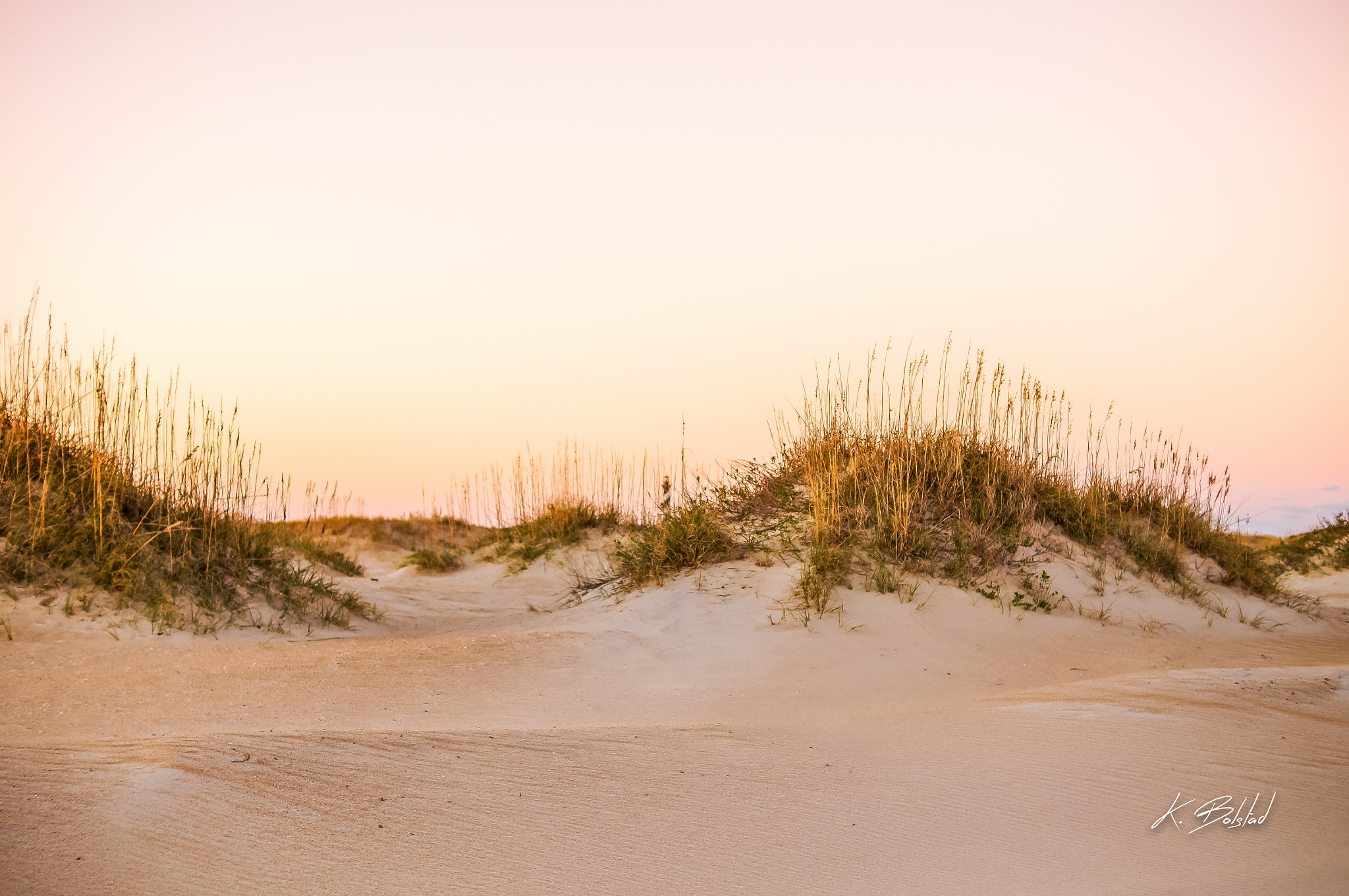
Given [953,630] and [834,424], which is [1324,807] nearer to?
[953,630]

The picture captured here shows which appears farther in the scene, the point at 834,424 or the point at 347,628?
the point at 834,424

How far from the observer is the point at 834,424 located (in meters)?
8.04

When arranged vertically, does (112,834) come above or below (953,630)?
below

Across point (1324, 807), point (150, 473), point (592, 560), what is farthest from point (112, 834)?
point (592, 560)

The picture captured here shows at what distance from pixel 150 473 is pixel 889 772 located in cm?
631

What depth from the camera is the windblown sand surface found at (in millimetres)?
2703

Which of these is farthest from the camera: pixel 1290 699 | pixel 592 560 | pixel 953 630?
pixel 592 560
